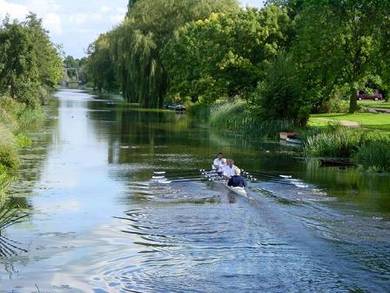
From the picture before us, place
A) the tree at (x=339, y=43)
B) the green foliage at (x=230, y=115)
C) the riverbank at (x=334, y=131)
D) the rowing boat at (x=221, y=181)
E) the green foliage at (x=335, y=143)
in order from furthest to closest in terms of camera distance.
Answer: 1. the green foliage at (x=230, y=115)
2. the green foliage at (x=335, y=143)
3. the tree at (x=339, y=43)
4. the riverbank at (x=334, y=131)
5. the rowing boat at (x=221, y=181)

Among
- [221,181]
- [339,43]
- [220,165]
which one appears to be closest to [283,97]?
[339,43]

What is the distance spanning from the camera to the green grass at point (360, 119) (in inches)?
1977

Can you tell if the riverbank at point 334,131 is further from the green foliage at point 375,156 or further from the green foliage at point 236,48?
the green foliage at point 236,48

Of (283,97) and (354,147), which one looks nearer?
(354,147)

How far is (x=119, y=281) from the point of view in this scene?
1577 cm

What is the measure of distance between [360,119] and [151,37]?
125 ft

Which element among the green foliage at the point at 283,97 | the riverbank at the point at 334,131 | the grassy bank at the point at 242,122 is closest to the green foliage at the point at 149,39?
the grassy bank at the point at 242,122

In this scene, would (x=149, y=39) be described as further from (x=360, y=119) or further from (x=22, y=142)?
(x=22, y=142)

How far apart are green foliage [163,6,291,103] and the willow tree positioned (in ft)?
32.8

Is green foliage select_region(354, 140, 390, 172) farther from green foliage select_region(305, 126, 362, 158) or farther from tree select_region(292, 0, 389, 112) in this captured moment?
tree select_region(292, 0, 389, 112)

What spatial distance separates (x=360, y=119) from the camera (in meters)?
55.2

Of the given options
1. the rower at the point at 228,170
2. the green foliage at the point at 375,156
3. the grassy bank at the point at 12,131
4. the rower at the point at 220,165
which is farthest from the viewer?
the green foliage at the point at 375,156

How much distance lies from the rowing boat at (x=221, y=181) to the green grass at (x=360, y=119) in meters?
19.2

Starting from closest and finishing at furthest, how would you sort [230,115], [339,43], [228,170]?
[228,170] < [339,43] < [230,115]
